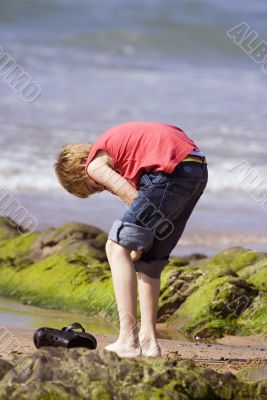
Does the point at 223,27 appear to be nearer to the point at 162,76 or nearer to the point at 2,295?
the point at 162,76

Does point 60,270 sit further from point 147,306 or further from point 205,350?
point 147,306

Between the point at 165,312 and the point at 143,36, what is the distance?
76.3ft

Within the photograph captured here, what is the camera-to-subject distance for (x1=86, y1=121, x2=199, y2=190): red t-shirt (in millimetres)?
5215

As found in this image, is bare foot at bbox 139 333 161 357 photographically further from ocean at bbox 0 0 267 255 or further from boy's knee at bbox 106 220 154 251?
ocean at bbox 0 0 267 255

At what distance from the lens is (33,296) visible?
7.91 meters

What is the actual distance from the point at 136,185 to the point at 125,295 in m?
0.54

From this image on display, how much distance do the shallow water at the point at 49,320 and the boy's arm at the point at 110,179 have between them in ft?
5.43

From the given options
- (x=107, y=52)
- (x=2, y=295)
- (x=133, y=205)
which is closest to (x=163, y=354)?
(x=133, y=205)

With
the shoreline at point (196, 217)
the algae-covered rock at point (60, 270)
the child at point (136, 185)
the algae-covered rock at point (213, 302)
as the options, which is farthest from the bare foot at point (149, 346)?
the shoreline at point (196, 217)

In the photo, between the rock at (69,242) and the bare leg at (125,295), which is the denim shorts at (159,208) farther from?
the rock at (69,242)

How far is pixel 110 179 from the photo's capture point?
5172 mm

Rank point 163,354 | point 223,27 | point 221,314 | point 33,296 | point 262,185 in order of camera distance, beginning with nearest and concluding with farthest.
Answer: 1. point 163,354
2. point 221,314
3. point 33,296
4. point 262,185
5. point 223,27

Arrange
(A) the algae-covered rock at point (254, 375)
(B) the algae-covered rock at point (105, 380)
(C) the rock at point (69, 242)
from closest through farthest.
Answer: (B) the algae-covered rock at point (105, 380) < (A) the algae-covered rock at point (254, 375) < (C) the rock at point (69, 242)

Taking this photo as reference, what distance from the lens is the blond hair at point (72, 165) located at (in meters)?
5.32
